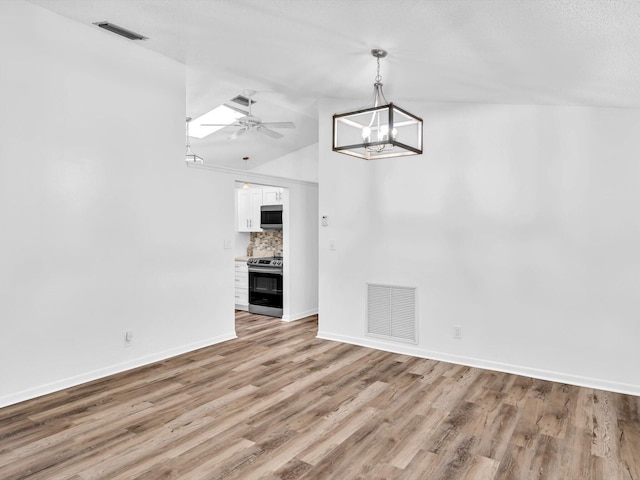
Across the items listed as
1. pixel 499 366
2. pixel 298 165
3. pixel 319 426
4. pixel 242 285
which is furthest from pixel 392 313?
pixel 298 165

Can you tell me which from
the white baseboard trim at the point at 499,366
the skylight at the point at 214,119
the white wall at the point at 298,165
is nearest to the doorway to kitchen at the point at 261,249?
the white wall at the point at 298,165

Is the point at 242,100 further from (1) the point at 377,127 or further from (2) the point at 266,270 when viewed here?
(1) the point at 377,127

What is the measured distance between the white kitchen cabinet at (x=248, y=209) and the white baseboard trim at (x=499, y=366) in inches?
116

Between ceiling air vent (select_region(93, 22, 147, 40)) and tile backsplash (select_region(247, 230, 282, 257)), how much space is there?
421cm

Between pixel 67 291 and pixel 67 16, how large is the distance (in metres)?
2.30

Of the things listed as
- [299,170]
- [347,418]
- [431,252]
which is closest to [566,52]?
[431,252]

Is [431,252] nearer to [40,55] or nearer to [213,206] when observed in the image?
[213,206]

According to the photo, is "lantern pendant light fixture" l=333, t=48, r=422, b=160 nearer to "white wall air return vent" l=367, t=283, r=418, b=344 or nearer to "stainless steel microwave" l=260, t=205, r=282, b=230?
"white wall air return vent" l=367, t=283, r=418, b=344

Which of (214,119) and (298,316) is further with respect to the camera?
(214,119)

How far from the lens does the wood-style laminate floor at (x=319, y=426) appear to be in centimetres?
238

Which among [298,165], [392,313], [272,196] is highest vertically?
[298,165]

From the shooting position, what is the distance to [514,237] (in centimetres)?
396

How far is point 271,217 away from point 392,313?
9.94 feet

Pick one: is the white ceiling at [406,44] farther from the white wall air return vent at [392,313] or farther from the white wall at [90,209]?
the white wall air return vent at [392,313]
